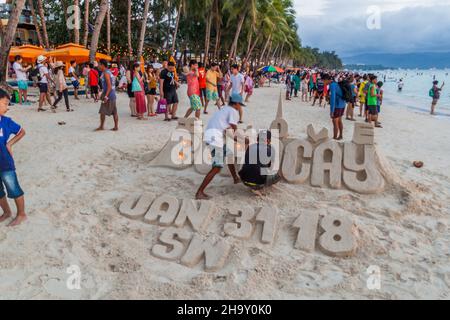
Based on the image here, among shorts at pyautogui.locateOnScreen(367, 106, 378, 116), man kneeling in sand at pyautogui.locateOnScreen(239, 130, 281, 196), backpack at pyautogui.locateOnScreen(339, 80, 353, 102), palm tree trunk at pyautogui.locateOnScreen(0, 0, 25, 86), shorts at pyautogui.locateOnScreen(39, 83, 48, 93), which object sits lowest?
man kneeling in sand at pyautogui.locateOnScreen(239, 130, 281, 196)

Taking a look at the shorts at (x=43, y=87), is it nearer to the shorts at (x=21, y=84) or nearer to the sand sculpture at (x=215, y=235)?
the shorts at (x=21, y=84)

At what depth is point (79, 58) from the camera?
684 inches

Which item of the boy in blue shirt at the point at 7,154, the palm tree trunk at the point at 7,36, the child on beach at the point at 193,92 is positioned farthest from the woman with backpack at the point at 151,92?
the boy in blue shirt at the point at 7,154

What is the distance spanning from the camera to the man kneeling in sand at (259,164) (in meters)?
5.18

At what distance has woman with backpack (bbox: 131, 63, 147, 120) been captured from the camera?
1010cm

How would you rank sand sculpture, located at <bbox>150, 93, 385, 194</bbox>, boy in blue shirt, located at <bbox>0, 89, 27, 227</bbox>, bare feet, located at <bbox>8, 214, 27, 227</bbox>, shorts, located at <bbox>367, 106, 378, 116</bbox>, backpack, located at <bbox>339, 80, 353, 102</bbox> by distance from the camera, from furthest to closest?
shorts, located at <bbox>367, 106, 378, 116</bbox> → backpack, located at <bbox>339, 80, 353, 102</bbox> → sand sculpture, located at <bbox>150, 93, 385, 194</bbox> → bare feet, located at <bbox>8, 214, 27, 227</bbox> → boy in blue shirt, located at <bbox>0, 89, 27, 227</bbox>

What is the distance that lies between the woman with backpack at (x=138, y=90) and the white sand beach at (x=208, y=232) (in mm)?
3078

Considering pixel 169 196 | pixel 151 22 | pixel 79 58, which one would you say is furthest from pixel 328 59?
pixel 169 196

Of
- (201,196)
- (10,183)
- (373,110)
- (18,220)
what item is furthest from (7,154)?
(373,110)

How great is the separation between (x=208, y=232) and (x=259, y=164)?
128 centimetres

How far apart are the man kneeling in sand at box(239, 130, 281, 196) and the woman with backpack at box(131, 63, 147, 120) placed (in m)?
5.93

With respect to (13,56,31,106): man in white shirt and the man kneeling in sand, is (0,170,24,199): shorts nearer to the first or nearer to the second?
the man kneeling in sand

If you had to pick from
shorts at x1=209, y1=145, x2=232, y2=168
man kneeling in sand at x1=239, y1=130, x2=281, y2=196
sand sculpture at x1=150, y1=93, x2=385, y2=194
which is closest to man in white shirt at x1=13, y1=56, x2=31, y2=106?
sand sculpture at x1=150, y1=93, x2=385, y2=194
